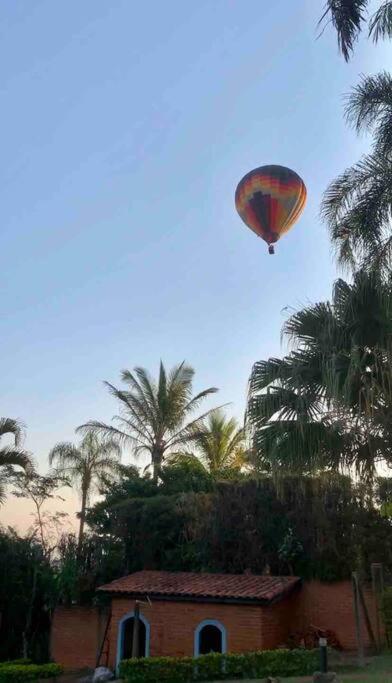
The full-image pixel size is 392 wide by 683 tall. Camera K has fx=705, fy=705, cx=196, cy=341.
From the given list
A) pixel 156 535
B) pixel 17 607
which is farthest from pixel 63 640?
pixel 156 535

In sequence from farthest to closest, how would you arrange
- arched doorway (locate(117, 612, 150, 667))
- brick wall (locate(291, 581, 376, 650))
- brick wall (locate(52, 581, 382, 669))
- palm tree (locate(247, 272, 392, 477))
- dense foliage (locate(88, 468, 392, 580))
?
arched doorway (locate(117, 612, 150, 667)) → dense foliage (locate(88, 468, 392, 580)) → brick wall (locate(291, 581, 376, 650)) → brick wall (locate(52, 581, 382, 669)) → palm tree (locate(247, 272, 392, 477))

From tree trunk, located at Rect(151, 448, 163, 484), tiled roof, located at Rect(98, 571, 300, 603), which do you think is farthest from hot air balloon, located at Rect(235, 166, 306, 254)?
tree trunk, located at Rect(151, 448, 163, 484)

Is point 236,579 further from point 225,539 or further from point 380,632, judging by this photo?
point 380,632

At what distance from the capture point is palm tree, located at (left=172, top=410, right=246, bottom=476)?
106ft

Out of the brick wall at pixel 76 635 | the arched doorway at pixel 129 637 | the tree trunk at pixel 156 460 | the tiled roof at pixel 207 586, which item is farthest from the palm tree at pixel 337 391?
the tree trunk at pixel 156 460

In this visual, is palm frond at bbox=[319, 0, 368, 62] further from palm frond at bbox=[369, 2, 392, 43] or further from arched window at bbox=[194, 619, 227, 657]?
arched window at bbox=[194, 619, 227, 657]

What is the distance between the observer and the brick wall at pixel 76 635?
22203 mm

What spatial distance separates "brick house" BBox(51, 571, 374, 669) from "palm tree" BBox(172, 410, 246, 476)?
10710 mm

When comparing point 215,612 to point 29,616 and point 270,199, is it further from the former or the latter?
point 270,199

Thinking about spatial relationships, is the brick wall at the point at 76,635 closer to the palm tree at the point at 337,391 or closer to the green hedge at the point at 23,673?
the green hedge at the point at 23,673

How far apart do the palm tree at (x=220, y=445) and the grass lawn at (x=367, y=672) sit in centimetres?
1643

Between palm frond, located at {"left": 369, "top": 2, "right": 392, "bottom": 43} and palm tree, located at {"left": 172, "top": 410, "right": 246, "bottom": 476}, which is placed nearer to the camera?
palm frond, located at {"left": 369, "top": 2, "right": 392, "bottom": 43}

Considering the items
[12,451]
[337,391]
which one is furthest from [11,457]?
[337,391]

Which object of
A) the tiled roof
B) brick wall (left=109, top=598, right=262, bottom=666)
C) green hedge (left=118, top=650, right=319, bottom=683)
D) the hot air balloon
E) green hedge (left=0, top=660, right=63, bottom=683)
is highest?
the hot air balloon
